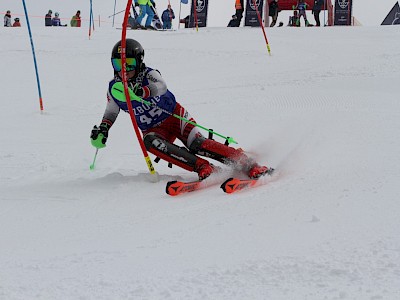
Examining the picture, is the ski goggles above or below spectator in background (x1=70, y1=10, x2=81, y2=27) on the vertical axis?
above

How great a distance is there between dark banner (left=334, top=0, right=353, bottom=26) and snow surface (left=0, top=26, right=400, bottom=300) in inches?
426

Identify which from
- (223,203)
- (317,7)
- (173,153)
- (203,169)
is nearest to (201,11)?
(317,7)

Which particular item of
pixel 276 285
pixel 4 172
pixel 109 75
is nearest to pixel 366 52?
pixel 109 75

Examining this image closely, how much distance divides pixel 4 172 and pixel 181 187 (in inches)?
82.8

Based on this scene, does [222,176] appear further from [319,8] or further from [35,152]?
[319,8]

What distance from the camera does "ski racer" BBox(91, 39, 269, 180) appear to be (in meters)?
4.46

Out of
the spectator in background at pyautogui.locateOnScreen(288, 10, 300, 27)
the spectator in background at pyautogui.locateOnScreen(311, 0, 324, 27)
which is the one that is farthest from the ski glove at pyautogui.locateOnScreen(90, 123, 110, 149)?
the spectator in background at pyautogui.locateOnScreen(288, 10, 300, 27)

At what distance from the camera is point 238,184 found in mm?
3812

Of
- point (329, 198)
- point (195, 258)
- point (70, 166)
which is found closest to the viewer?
point (195, 258)

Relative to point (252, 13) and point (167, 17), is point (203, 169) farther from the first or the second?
point (167, 17)

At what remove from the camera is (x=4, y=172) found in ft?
17.2

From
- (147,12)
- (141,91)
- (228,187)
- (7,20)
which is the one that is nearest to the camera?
(228,187)

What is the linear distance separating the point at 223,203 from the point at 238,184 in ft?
1.20

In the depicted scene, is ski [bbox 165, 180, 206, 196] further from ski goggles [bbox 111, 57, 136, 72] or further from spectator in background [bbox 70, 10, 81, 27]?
spectator in background [bbox 70, 10, 81, 27]
